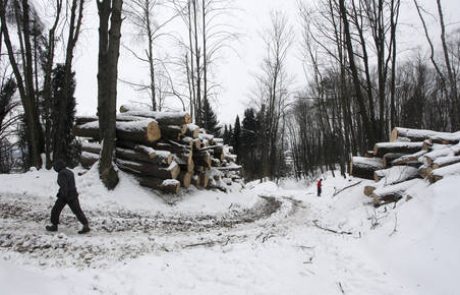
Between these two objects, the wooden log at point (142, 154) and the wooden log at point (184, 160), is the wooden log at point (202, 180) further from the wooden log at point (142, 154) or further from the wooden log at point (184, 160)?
the wooden log at point (142, 154)

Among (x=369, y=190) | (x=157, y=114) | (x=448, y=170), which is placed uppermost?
(x=157, y=114)

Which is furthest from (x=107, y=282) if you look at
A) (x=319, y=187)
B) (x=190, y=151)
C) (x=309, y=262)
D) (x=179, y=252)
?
(x=319, y=187)

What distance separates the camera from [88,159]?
479 inches

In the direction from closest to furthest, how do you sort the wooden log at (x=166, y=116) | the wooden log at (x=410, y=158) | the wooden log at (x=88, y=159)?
the wooden log at (x=410, y=158) < the wooden log at (x=166, y=116) < the wooden log at (x=88, y=159)

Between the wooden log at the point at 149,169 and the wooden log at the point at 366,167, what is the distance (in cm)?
572

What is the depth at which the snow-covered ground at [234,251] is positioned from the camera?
445cm

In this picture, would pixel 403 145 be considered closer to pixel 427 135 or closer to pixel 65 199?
pixel 427 135

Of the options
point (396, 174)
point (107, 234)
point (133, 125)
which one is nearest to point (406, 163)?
point (396, 174)

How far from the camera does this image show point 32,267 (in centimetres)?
461

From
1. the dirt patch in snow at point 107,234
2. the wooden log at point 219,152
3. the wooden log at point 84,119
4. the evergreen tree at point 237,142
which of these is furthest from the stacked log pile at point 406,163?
the evergreen tree at point 237,142

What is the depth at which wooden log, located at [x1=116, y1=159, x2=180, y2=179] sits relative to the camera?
11125 mm

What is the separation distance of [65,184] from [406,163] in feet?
27.0

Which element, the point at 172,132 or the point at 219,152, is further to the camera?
the point at 219,152

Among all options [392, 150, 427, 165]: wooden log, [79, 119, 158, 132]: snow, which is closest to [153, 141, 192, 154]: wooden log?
[79, 119, 158, 132]: snow
